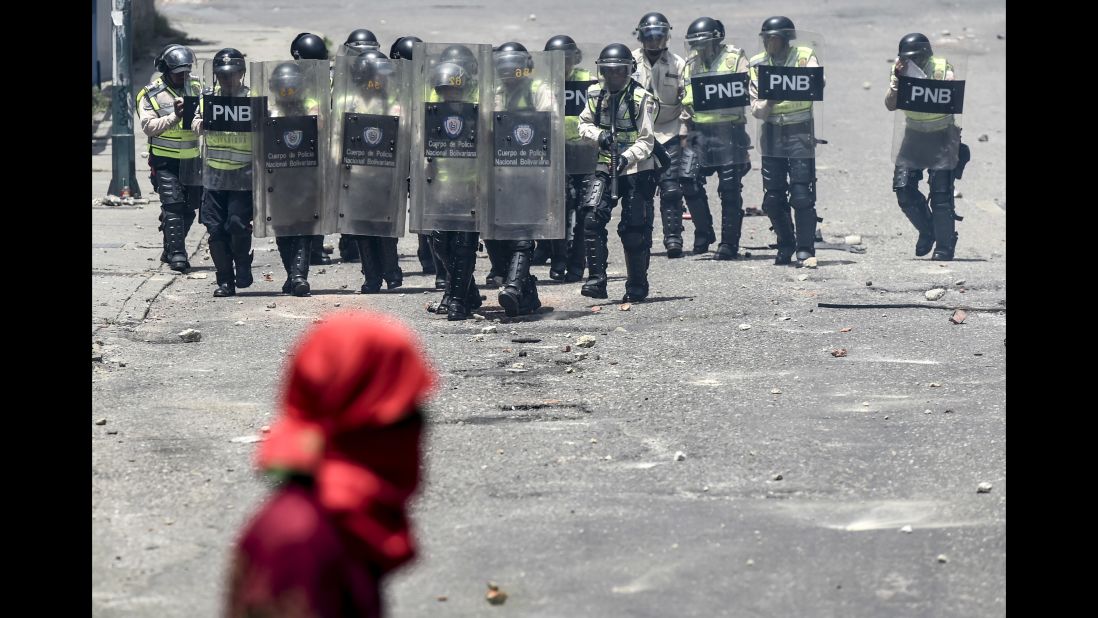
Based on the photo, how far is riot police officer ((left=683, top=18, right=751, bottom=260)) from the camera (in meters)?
13.8

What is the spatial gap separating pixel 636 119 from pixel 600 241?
0.92 m

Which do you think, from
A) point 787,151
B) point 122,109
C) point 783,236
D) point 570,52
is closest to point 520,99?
point 570,52

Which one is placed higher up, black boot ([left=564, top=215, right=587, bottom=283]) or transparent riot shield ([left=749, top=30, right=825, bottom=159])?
transparent riot shield ([left=749, top=30, right=825, bottom=159])

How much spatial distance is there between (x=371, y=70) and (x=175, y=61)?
1.71m

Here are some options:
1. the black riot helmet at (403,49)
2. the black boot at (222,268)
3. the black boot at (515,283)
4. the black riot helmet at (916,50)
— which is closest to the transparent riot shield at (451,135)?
the black boot at (515,283)

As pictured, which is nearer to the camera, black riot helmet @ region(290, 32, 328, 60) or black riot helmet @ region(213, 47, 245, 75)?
black riot helmet @ region(213, 47, 245, 75)

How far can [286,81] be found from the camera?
11914mm

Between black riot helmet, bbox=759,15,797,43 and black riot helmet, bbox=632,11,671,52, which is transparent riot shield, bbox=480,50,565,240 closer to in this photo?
black riot helmet, bbox=632,11,671,52

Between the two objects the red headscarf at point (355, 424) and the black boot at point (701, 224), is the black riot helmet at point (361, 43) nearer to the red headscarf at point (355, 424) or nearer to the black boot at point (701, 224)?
the black boot at point (701, 224)

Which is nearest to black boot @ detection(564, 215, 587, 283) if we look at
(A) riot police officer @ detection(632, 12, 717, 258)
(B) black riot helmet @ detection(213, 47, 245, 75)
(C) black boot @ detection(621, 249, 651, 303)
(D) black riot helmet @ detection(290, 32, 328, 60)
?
(A) riot police officer @ detection(632, 12, 717, 258)

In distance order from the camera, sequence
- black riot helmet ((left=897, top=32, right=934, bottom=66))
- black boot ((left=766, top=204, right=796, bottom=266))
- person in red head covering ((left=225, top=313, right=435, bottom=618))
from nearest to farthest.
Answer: person in red head covering ((left=225, top=313, right=435, bottom=618)) → black boot ((left=766, top=204, right=796, bottom=266)) → black riot helmet ((left=897, top=32, right=934, bottom=66))

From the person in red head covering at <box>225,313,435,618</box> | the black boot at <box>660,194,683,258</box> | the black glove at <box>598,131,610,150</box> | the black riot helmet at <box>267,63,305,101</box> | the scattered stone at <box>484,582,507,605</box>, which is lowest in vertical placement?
the scattered stone at <box>484,582,507,605</box>

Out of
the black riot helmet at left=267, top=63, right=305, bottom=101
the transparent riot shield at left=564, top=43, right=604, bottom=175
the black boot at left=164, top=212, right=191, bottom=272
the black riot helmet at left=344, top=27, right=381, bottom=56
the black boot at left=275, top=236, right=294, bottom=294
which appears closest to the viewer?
the black riot helmet at left=267, top=63, right=305, bottom=101

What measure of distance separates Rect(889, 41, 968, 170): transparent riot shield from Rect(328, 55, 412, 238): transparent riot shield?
437 centimetres
